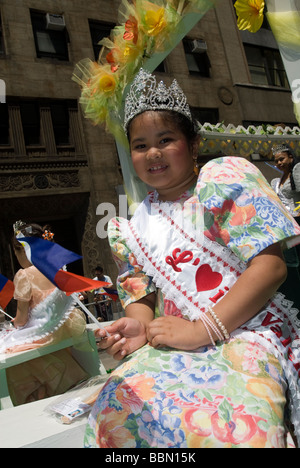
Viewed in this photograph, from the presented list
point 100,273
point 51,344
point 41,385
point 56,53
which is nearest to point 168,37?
point 51,344

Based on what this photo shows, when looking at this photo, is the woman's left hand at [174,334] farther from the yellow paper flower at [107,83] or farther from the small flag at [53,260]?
the yellow paper flower at [107,83]

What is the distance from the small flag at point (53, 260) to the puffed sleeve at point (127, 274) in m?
0.15

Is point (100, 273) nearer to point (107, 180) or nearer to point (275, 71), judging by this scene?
point (107, 180)

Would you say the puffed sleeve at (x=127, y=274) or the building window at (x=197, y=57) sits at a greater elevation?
the building window at (x=197, y=57)

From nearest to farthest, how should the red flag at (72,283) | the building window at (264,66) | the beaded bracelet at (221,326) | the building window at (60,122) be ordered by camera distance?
the beaded bracelet at (221,326) < the red flag at (72,283) < the building window at (60,122) < the building window at (264,66)

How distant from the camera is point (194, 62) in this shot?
15539 mm

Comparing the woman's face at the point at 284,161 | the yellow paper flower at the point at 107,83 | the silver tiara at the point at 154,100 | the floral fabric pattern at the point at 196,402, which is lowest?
the floral fabric pattern at the point at 196,402

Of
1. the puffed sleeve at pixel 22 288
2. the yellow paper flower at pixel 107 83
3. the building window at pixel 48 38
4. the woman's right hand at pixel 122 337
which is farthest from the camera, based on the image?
the building window at pixel 48 38

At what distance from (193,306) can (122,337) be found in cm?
29

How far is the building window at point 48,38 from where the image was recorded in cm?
1281

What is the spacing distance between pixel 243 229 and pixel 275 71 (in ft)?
59.7

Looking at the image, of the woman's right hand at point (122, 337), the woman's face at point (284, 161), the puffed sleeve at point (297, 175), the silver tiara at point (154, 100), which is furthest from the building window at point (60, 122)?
the woman's right hand at point (122, 337)

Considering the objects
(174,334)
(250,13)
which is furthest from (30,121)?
(174,334)
